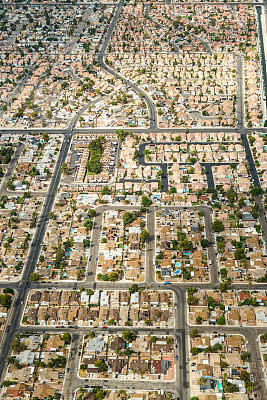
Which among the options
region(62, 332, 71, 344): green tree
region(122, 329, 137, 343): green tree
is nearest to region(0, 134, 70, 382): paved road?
region(62, 332, 71, 344): green tree

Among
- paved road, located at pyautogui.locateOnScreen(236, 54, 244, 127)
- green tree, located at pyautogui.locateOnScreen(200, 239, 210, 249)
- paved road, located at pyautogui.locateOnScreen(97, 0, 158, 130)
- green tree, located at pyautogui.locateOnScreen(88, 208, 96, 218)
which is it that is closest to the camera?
green tree, located at pyautogui.locateOnScreen(200, 239, 210, 249)

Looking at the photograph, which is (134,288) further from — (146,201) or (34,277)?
(146,201)

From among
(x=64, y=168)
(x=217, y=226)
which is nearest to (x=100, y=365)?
(x=217, y=226)

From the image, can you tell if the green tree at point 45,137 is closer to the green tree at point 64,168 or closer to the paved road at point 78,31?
the green tree at point 64,168

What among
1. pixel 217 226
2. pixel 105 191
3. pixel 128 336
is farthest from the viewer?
pixel 105 191

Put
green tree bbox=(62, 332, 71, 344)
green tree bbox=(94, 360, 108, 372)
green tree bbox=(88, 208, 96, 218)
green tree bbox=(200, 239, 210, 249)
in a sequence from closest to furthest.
Answer: green tree bbox=(94, 360, 108, 372), green tree bbox=(62, 332, 71, 344), green tree bbox=(200, 239, 210, 249), green tree bbox=(88, 208, 96, 218)

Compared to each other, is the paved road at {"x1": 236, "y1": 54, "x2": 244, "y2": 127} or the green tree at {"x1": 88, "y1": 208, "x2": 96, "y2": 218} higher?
the paved road at {"x1": 236, "y1": 54, "x2": 244, "y2": 127}

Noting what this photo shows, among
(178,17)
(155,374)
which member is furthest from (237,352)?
(178,17)

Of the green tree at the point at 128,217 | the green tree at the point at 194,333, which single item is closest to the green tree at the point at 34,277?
the green tree at the point at 128,217

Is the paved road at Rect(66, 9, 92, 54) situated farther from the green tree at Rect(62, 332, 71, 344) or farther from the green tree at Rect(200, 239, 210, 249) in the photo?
Answer: the green tree at Rect(62, 332, 71, 344)

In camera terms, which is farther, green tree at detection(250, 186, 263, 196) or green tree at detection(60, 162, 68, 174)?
green tree at detection(60, 162, 68, 174)

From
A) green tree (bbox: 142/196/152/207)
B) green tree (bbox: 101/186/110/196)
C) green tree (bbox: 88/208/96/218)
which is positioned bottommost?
green tree (bbox: 88/208/96/218)
